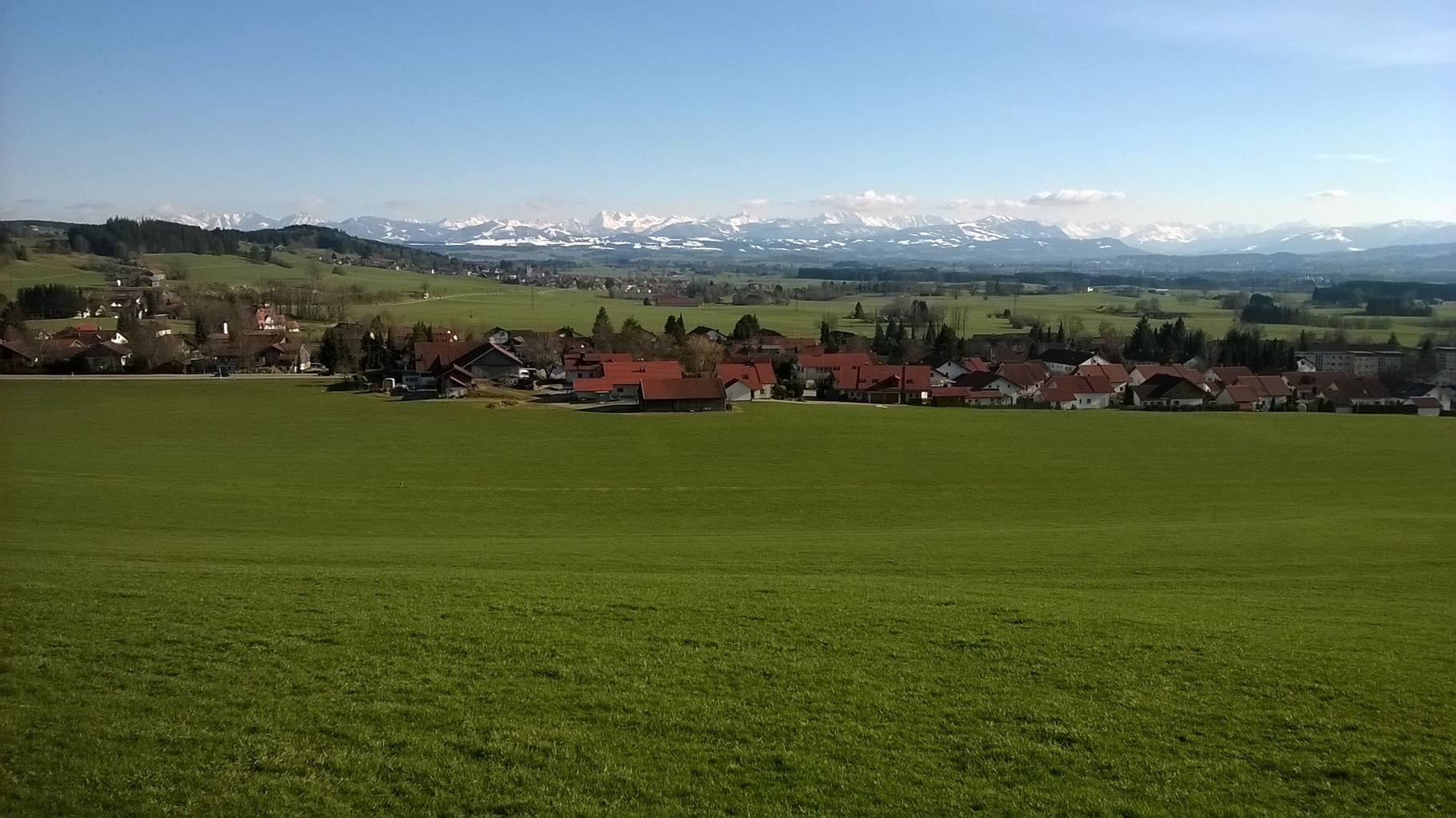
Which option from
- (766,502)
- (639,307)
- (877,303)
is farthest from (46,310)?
(877,303)

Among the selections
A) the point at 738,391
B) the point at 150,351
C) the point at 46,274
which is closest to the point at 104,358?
the point at 150,351

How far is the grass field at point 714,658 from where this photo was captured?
7.29 m

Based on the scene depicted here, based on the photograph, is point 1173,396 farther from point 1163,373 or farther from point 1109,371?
point 1109,371

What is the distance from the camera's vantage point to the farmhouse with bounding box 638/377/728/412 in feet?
178

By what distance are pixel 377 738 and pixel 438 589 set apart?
19.7 ft

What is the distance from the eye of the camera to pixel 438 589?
44.8ft

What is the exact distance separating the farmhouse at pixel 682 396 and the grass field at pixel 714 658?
26.7 m

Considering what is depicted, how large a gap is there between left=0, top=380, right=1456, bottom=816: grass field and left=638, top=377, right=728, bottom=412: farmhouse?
2672cm

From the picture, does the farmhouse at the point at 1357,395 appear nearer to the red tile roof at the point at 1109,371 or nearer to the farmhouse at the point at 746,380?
the red tile roof at the point at 1109,371

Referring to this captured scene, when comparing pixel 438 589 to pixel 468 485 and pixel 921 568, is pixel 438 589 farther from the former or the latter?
pixel 468 485

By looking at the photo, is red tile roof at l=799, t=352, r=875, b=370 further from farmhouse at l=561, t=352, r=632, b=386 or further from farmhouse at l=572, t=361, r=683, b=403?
farmhouse at l=561, t=352, r=632, b=386

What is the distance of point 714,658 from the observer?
10.3 m

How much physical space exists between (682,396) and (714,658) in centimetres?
4437

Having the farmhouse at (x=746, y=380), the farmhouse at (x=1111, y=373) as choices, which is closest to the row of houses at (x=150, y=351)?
the farmhouse at (x=746, y=380)
